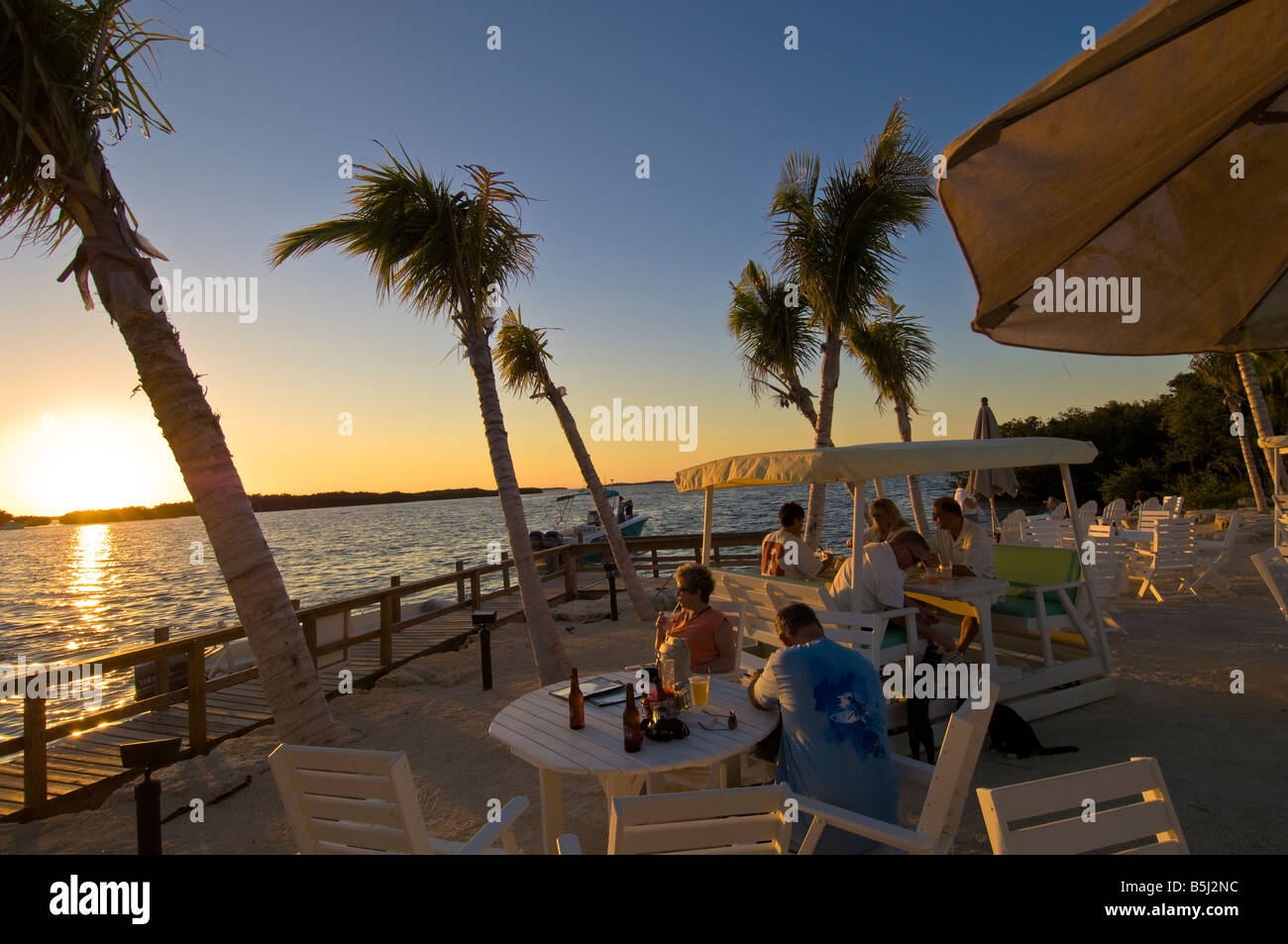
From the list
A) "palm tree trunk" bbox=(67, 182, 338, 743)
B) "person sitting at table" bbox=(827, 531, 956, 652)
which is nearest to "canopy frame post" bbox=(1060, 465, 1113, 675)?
"person sitting at table" bbox=(827, 531, 956, 652)

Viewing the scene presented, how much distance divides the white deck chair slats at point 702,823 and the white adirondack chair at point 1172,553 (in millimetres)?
9144

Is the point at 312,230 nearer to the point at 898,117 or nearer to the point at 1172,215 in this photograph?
the point at 1172,215

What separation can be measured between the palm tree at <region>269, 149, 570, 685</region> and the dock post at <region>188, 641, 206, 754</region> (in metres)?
2.81

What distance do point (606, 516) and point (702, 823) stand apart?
8.98 metres

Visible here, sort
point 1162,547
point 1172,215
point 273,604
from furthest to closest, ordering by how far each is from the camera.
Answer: point 1162,547 → point 273,604 → point 1172,215

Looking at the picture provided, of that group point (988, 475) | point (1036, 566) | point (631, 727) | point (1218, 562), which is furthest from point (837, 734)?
point (988, 475)

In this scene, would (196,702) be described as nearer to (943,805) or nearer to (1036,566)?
(943,805)

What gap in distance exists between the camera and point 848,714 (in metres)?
2.84

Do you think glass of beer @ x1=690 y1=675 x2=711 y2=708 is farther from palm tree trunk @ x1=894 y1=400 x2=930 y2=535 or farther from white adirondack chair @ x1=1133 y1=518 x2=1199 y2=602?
palm tree trunk @ x1=894 y1=400 x2=930 y2=535

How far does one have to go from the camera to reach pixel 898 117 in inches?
Result: 366

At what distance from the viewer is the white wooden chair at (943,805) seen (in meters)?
2.34
